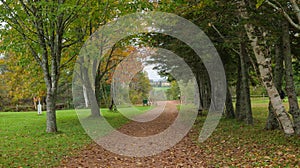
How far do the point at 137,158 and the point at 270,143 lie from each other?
13.6 feet

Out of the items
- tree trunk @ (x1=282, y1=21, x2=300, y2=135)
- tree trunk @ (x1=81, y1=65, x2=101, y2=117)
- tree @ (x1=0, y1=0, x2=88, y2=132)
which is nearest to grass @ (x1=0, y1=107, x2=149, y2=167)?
tree @ (x1=0, y1=0, x2=88, y2=132)

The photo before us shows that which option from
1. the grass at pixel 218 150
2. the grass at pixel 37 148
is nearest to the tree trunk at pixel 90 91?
the grass at pixel 37 148

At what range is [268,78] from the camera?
32.8ft

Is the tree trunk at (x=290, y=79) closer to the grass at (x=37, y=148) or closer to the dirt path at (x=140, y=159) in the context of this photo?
the dirt path at (x=140, y=159)

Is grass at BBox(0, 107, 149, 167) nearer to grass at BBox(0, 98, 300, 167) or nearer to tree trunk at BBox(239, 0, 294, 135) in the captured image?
grass at BBox(0, 98, 300, 167)

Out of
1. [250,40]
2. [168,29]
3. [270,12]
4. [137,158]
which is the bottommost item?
[137,158]

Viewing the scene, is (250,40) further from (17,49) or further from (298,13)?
(17,49)

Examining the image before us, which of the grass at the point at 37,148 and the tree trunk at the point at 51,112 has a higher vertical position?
the tree trunk at the point at 51,112

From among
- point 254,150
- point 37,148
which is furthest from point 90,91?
point 254,150

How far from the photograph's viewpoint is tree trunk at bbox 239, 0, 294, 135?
9820 mm

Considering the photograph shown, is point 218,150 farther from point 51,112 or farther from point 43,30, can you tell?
point 43,30

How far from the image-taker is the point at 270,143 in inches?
385

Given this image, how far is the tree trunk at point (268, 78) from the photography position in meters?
9.82

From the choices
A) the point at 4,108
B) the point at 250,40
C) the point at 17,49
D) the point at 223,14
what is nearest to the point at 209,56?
the point at 223,14
